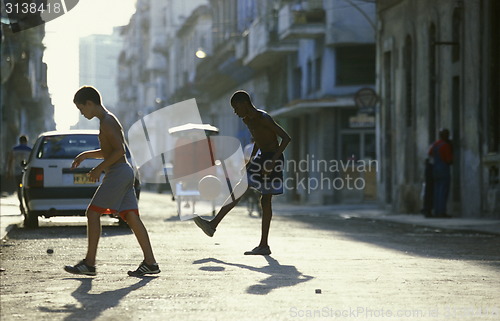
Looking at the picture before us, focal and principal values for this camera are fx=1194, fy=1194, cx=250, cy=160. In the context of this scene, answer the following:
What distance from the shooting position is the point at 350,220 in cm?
2258

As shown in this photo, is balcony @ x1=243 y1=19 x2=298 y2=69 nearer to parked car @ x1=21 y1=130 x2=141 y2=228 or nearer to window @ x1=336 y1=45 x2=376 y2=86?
window @ x1=336 y1=45 x2=376 y2=86

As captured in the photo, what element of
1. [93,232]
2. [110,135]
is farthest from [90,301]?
[110,135]

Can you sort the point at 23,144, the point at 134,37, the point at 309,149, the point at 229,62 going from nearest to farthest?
the point at 23,144, the point at 309,149, the point at 229,62, the point at 134,37

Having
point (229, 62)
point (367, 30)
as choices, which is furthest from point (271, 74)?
point (367, 30)

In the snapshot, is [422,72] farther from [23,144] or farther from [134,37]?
[134,37]

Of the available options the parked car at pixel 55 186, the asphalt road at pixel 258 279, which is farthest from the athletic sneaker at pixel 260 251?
the parked car at pixel 55 186

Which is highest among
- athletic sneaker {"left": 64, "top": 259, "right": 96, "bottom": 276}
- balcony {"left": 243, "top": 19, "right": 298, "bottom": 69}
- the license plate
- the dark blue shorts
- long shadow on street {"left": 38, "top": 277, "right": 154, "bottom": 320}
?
balcony {"left": 243, "top": 19, "right": 298, "bottom": 69}

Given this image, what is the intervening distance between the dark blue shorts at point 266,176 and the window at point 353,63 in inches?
1023

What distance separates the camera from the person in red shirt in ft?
75.5

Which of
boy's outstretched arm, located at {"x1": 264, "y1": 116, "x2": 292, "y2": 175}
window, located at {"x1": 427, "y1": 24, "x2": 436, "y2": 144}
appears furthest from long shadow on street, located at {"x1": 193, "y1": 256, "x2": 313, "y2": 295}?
window, located at {"x1": 427, "y1": 24, "x2": 436, "y2": 144}

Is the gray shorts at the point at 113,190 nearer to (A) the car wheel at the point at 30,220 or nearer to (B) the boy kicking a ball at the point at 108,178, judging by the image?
(B) the boy kicking a ball at the point at 108,178

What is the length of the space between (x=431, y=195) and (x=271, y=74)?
2537cm

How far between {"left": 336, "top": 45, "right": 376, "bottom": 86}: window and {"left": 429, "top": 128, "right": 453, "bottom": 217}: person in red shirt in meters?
14.9

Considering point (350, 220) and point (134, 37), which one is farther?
point (134, 37)
